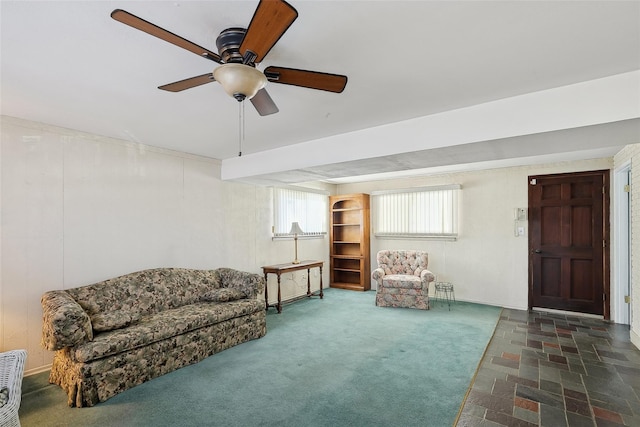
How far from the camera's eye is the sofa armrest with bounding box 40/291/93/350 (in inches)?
93.0

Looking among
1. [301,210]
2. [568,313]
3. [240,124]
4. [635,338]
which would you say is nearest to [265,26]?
[240,124]

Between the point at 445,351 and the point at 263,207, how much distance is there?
11.5 feet

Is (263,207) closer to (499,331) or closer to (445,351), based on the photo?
(445,351)

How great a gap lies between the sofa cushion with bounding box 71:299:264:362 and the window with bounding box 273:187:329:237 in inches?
84.5

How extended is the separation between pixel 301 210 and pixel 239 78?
192 inches

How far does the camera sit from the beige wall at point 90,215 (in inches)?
114

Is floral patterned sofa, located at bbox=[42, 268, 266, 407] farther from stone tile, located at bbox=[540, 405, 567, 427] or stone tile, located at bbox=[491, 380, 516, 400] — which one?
stone tile, located at bbox=[540, 405, 567, 427]

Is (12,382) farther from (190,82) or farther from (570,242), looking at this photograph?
(570,242)

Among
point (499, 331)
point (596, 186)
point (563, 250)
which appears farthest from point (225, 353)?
point (596, 186)

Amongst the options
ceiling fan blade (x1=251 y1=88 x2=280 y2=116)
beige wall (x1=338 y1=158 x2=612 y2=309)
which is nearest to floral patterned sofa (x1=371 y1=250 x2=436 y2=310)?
beige wall (x1=338 y1=158 x2=612 y2=309)

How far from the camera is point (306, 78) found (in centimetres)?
172

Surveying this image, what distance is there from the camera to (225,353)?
338 cm

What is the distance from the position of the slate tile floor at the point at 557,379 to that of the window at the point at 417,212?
224cm

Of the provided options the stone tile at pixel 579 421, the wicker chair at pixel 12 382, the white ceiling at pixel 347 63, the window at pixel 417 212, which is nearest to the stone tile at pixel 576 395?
the stone tile at pixel 579 421
